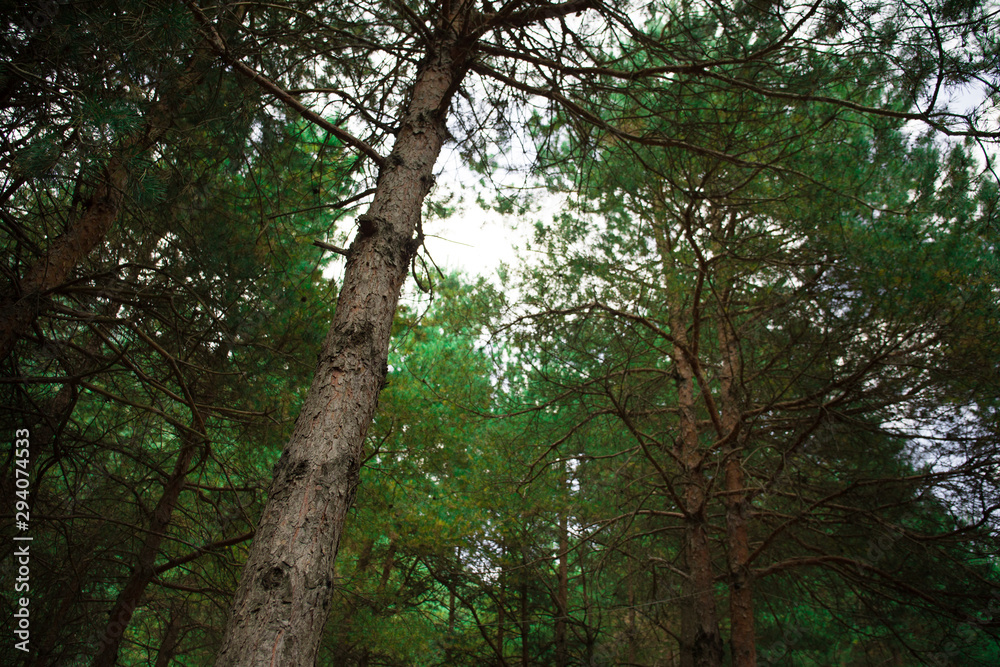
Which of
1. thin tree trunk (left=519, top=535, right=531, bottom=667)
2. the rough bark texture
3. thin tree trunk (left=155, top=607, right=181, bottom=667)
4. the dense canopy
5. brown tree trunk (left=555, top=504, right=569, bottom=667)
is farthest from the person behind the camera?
thin tree trunk (left=519, top=535, right=531, bottom=667)

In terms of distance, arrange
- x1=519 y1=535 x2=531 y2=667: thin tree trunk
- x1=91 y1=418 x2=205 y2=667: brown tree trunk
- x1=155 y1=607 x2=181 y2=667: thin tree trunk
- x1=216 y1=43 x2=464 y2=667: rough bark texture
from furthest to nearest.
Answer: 1. x1=519 y1=535 x2=531 y2=667: thin tree trunk
2. x1=155 y1=607 x2=181 y2=667: thin tree trunk
3. x1=91 y1=418 x2=205 y2=667: brown tree trunk
4. x1=216 y1=43 x2=464 y2=667: rough bark texture

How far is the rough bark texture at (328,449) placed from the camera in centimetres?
160

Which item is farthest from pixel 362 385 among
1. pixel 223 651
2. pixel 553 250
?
pixel 553 250

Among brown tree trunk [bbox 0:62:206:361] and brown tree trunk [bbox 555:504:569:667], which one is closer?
brown tree trunk [bbox 0:62:206:361]

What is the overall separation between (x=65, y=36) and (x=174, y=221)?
1.74 meters

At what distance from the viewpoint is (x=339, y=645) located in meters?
6.26

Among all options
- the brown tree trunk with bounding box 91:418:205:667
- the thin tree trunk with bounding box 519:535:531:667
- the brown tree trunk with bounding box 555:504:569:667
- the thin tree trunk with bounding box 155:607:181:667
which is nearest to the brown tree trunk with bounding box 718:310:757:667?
the brown tree trunk with bounding box 555:504:569:667

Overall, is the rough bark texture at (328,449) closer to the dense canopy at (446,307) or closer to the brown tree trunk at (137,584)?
the dense canopy at (446,307)

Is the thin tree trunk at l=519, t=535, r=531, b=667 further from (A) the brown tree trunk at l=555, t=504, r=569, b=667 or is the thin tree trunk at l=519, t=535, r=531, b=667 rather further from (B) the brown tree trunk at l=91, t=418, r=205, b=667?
(B) the brown tree trunk at l=91, t=418, r=205, b=667

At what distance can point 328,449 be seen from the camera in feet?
6.46

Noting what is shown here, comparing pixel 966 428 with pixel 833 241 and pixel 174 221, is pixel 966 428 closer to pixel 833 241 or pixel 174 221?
pixel 833 241

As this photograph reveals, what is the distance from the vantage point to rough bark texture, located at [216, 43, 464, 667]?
1598 mm

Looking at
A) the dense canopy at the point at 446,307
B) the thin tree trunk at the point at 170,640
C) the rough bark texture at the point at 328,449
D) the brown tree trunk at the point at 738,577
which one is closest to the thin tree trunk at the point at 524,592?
the dense canopy at the point at 446,307

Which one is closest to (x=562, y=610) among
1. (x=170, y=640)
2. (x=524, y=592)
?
(x=524, y=592)
